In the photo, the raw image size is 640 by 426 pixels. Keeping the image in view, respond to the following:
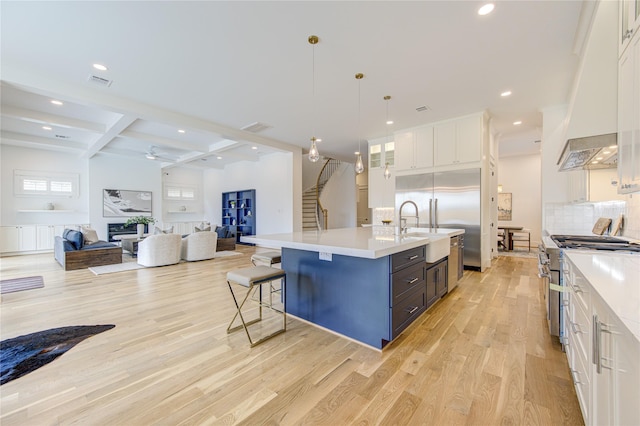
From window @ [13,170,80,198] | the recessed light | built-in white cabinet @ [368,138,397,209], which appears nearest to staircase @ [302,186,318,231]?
built-in white cabinet @ [368,138,397,209]

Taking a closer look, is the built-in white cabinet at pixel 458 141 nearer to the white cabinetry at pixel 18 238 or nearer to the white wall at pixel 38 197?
the white wall at pixel 38 197

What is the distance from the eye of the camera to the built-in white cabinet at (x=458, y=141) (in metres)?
4.96

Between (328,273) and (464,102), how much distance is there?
3922 mm

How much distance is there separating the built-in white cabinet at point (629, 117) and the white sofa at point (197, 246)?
6.65 meters

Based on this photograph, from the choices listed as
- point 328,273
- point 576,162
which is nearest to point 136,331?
point 328,273

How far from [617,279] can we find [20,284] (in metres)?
7.15

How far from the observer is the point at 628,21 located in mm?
1655

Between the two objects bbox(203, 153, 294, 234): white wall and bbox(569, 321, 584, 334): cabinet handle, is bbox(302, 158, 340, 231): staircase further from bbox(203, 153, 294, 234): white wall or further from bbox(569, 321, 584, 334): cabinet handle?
bbox(569, 321, 584, 334): cabinet handle

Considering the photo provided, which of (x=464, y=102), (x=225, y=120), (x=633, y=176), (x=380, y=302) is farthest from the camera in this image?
(x=225, y=120)

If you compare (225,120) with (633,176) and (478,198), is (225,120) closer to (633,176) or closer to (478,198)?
(478,198)

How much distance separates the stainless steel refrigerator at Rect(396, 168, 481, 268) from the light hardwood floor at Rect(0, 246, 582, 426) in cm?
187

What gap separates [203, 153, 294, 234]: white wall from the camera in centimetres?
787

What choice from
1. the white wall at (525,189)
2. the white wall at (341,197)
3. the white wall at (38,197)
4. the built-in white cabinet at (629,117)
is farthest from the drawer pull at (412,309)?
the white wall at (38,197)

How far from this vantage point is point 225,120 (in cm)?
539
